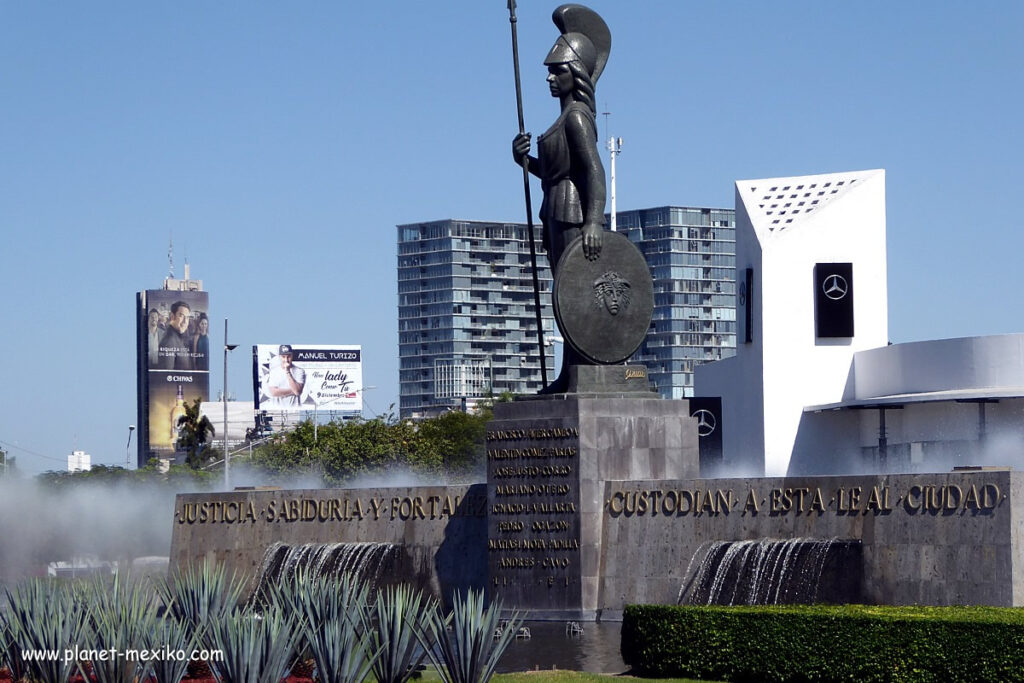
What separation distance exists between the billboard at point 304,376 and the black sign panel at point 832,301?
53.2 meters

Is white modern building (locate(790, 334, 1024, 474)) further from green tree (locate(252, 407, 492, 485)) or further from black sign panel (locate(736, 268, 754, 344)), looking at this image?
green tree (locate(252, 407, 492, 485))

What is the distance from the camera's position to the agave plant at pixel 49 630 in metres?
13.3

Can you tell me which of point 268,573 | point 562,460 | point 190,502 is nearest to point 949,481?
point 562,460

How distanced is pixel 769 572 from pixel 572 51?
755cm

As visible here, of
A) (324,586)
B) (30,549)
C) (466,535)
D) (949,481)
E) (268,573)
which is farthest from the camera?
(30,549)

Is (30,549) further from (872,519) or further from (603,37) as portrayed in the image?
(872,519)

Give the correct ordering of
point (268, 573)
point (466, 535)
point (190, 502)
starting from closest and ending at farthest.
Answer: point (466, 535) → point (268, 573) → point (190, 502)

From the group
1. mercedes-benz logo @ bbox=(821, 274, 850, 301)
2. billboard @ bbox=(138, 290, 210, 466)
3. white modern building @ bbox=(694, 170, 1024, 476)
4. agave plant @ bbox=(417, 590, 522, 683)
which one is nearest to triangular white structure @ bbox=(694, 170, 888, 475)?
white modern building @ bbox=(694, 170, 1024, 476)

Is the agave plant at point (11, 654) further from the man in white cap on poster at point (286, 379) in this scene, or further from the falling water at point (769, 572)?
the man in white cap on poster at point (286, 379)

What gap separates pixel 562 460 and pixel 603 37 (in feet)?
19.6

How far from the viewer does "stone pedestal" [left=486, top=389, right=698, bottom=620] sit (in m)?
21.6

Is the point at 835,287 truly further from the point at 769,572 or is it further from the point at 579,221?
the point at 769,572

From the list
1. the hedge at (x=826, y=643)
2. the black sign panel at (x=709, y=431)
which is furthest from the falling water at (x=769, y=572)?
the black sign panel at (x=709, y=431)

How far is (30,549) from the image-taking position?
151 ft
